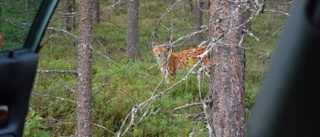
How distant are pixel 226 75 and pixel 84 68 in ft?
8.69

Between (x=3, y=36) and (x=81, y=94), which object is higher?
(x=3, y=36)

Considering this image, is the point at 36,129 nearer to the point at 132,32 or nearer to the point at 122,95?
the point at 122,95

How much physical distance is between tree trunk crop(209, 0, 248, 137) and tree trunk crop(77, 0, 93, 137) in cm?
220

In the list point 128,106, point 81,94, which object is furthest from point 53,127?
point 128,106

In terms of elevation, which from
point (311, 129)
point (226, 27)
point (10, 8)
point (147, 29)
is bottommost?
point (147, 29)

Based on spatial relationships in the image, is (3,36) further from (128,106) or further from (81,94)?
(128,106)

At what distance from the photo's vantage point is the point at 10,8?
5.48 feet

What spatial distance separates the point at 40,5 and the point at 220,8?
16.2 ft

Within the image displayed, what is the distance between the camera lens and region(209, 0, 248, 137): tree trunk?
6527mm

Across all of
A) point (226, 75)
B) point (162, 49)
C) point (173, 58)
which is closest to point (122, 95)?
point (162, 49)

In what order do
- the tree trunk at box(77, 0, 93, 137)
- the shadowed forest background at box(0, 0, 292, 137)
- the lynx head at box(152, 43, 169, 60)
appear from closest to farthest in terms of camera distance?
the lynx head at box(152, 43, 169, 60) → the shadowed forest background at box(0, 0, 292, 137) → the tree trunk at box(77, 0, 93, 137)


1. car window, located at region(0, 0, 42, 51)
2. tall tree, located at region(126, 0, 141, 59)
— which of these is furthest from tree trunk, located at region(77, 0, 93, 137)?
tall tree, located at region(126, 0, 141, 59)

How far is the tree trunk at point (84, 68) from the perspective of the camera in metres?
8.42

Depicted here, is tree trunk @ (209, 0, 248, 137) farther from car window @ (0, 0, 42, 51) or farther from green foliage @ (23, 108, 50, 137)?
car window @ (0, 0, 42, 51)
